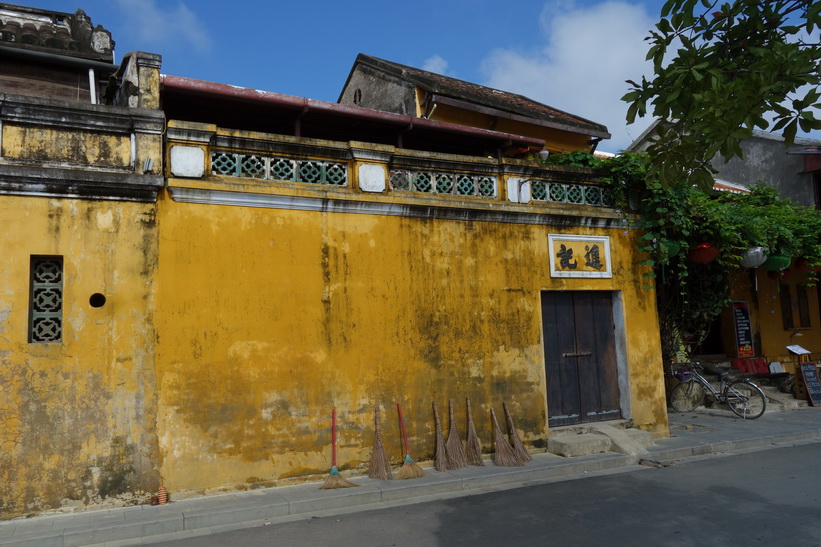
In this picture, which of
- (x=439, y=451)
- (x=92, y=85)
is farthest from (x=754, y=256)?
(x=92, y=85)

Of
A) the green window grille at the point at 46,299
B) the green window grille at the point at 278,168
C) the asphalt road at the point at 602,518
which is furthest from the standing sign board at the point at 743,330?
the green window grille at the point at 46,299

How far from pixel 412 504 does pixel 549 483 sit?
6.11 ft

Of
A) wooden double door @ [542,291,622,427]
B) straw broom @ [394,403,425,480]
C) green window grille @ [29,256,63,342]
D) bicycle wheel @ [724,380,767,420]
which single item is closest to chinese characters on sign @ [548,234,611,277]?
wooden double door @ [542,291,622,427]

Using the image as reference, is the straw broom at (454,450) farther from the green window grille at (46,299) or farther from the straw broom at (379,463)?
the green window grille at (46,299)

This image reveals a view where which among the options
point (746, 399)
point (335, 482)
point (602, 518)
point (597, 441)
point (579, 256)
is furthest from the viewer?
point (746, 399)

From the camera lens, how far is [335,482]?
6.86 metres

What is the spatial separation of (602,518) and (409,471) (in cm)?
236

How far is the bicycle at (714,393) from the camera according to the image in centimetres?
1172

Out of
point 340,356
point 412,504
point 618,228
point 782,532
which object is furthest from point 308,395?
point 618,228

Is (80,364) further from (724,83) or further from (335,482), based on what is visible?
(724,83)

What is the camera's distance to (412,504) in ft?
21.5

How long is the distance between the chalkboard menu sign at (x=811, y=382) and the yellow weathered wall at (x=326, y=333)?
7.45 m

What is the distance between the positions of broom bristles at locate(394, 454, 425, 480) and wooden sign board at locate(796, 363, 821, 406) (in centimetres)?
1017

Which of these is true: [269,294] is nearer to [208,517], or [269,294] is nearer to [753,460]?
[208,517]
